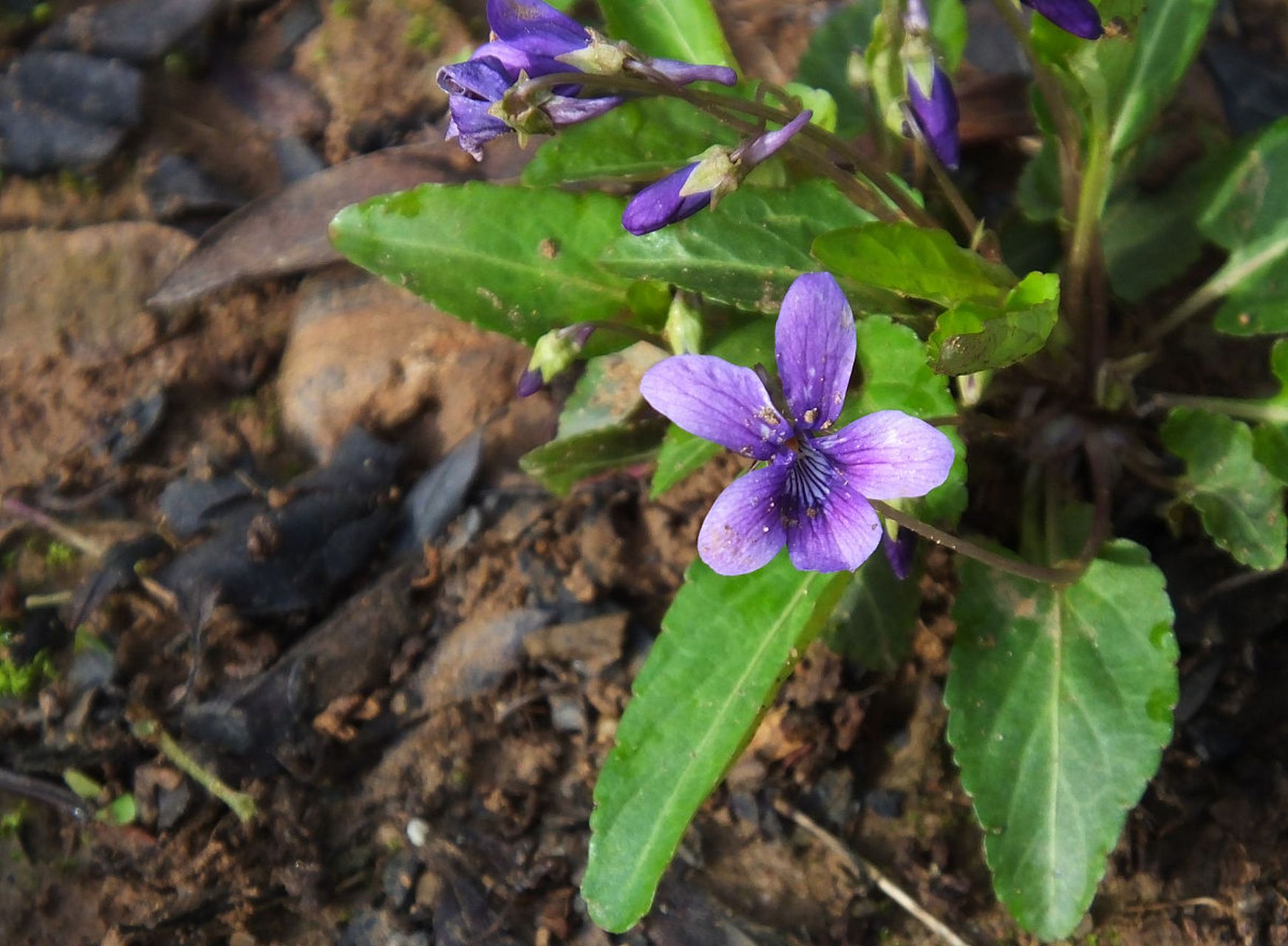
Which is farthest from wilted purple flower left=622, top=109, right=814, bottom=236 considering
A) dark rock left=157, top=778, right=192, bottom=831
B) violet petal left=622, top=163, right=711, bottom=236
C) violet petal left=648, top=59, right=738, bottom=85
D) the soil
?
dark rock left=157, top=778, right=192, bottom=831

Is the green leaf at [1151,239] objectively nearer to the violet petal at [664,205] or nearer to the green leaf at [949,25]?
the green leaf at [949,25]

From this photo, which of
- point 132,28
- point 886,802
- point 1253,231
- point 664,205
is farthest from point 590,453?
point 132,28

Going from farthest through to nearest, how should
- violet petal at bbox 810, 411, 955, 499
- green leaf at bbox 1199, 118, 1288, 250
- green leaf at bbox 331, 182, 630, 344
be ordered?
green leaf at bbox 1199, 118, 1288, 250 < green leaf at bbox 331, 182, 630, 344 < violet petal at bbox 810, 411, 955, 499

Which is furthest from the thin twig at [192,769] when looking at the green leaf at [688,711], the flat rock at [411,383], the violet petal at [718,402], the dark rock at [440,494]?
the violet petal at [718,402]

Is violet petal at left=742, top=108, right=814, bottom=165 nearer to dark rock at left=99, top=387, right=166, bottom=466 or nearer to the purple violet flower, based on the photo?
the purple violet flower

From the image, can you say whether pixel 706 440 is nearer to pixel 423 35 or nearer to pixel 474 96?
pixel 474 96
